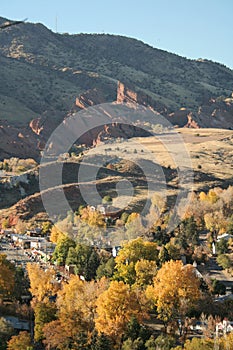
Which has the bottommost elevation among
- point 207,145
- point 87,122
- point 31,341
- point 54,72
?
point 31,341

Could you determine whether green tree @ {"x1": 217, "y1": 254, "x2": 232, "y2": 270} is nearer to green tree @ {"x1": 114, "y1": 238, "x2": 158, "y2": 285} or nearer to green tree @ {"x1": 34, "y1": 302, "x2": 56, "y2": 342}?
green tree @ {"x1": 114, "y1": 238, "x2": 158, "y2": 285}

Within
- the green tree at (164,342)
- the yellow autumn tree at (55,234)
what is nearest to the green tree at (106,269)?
the yellow autumn tree at (55,234)

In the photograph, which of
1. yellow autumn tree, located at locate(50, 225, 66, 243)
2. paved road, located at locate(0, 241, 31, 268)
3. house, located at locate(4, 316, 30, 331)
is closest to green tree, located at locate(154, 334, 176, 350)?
house, located at locate(4, 316, 30, 331)

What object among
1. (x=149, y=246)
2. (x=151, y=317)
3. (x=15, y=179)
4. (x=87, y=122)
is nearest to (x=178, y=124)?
(x=87, y=122)

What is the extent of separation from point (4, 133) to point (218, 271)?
2645 inches

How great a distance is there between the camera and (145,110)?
420ft

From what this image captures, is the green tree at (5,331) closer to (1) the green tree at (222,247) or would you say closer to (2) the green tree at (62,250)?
(2) the green tree at (62,250)

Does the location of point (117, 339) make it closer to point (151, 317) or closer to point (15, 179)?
point (151, 317)

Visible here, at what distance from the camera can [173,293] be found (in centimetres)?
3441

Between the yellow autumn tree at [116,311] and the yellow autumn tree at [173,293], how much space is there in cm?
132

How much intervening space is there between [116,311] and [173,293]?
4028 millimetres

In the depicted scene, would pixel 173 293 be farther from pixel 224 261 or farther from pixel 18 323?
pixel 224 261

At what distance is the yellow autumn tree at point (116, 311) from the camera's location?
104 ft

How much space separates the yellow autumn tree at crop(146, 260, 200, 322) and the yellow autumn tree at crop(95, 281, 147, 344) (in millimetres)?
1316
